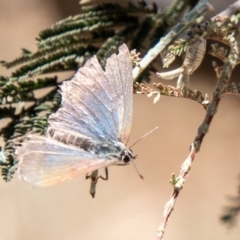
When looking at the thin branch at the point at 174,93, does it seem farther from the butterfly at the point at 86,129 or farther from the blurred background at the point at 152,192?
the blurred background at the point at 152,192

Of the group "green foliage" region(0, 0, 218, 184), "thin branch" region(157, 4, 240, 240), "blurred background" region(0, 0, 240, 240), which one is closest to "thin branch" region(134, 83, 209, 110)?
"thin branch" region(157, 4, 240, 240)

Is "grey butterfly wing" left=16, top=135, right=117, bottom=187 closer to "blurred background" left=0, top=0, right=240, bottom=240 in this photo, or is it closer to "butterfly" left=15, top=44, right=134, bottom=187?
"butterfly" left=15, top=44, right=134, bottom=187


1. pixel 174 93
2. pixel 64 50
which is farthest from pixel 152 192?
pixel 174 93

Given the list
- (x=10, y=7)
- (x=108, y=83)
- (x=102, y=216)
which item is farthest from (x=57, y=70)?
(x=10, y=7)

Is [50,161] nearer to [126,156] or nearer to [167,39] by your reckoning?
[126,156]

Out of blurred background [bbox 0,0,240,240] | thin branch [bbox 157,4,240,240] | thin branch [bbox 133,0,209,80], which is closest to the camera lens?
thin branch [bbox 157,4,240,240]

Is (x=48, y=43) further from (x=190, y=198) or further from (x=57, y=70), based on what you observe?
(x=190, y=198)

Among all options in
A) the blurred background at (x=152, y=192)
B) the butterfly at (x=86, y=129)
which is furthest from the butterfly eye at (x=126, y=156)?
the blurred background at (x=152, y=192)
